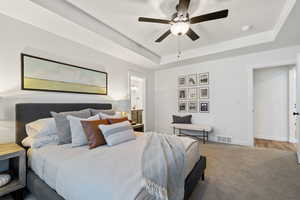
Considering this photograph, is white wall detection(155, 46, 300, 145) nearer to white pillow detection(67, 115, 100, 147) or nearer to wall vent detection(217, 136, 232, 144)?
wall vent detection(217, 136, 232, 144)

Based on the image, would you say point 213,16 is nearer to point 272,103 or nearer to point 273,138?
point 272,103

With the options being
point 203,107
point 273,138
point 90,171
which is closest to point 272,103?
point 273,138

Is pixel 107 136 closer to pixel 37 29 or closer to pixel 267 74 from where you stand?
pixel 37 29

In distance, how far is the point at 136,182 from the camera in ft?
3.25

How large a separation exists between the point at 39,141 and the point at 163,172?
169cm

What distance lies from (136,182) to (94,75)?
2.72 metres

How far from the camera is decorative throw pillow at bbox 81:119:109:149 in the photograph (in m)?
1.80

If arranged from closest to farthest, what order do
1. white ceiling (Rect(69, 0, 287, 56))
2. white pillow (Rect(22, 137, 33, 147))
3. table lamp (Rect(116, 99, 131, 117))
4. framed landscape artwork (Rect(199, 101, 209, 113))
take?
white pillow (Rect(22, 137, 33, 147)) → white ceiling (Rect(69, 0, 287, 56)) → table lamp (Rect(116, 99, 131, 117)) → framed landscape artwork (Rect(199, 101, 209, 113))

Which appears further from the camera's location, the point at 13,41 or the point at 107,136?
the point at 13,41

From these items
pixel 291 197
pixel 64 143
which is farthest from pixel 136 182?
pixel 291 197

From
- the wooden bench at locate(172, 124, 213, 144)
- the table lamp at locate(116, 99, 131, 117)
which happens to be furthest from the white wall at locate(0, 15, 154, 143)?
the wooden bench at locate(172, 124, 213, 144)

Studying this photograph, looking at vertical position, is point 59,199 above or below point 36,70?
below

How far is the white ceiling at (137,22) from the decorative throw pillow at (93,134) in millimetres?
1638

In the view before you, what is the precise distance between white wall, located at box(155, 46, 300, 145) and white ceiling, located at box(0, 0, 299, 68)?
54 cm
